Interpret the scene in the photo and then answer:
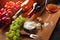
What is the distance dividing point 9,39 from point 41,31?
23 centimetres

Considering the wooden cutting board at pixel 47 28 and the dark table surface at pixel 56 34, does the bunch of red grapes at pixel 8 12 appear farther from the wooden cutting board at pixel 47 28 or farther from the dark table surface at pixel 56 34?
the dark table surface at pixel 56 34

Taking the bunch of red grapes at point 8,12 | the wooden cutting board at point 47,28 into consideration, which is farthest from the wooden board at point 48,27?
the bunch of red grapes at point 8,12

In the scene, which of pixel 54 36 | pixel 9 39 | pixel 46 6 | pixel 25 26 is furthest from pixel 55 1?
pixel 9 39

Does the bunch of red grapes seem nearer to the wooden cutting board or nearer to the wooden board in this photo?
the wooden cutting board

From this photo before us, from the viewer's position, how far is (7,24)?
3.50 ft

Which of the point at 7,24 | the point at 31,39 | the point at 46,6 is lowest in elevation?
the point at 31,39

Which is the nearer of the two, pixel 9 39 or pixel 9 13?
pixel 9 39

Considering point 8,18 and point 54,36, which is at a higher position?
point 8,18

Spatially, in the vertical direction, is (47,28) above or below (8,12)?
below

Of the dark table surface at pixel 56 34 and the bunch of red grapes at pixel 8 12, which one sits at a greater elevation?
the bunch of red grapes at pixel 8 12

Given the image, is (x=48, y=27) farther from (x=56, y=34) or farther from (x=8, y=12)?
(x=8, y=12)

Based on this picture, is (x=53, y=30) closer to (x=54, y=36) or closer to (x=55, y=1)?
(x=54, y=36)

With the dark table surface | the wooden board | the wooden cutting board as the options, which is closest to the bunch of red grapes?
the wooden cutting board

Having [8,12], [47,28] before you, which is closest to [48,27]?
[47,28]
